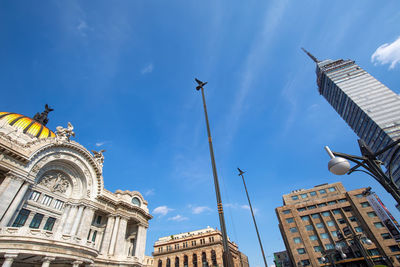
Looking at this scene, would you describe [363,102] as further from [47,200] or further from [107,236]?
[47,200]

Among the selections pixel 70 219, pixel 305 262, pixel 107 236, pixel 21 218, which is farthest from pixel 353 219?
pixel 21 218

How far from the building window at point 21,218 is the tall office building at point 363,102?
7957 centimetres

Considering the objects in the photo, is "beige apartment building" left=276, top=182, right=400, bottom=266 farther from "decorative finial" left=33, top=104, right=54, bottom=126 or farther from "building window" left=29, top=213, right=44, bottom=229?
"decorative finial" left=33, top=104, right=54, bottom=126

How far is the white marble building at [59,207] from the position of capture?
17.8m

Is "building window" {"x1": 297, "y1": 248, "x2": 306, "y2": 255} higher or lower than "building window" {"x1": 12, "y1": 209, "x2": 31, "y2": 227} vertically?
lower

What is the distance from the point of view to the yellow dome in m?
31.6

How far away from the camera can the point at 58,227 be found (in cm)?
2439

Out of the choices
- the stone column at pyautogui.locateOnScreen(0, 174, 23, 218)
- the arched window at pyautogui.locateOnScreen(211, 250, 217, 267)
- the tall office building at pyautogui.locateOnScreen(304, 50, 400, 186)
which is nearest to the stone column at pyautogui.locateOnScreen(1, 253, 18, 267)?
the stone column at pyautogui.locateOnScreen(0, 174, 23, 218)

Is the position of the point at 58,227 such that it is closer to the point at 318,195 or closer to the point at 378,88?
the point at 318,195

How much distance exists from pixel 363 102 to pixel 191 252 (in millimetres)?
81777

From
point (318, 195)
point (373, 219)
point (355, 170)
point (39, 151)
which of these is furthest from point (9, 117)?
point (373, 219)

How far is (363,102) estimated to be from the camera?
71.9 metres

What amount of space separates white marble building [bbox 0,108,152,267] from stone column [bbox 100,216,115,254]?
0.11 metres

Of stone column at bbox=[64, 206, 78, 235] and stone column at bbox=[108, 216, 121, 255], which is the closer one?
stone column at bbox=[64, 206, 78, 235]
